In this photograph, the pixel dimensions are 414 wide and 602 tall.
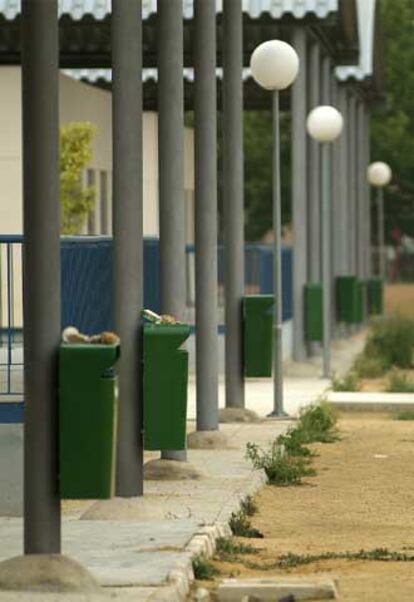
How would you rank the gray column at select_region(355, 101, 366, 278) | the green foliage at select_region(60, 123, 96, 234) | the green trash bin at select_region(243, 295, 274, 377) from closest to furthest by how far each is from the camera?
the green trash bin at select_region(243, 295, 274, 377) < the green foliage at select_region(60, 123, 96, 234) < the gray column at select_region(355, 101, 366, 278)

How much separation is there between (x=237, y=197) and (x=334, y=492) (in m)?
5.60

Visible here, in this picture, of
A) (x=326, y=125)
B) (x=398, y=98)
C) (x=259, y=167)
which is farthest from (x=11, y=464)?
(x=259, y=167)

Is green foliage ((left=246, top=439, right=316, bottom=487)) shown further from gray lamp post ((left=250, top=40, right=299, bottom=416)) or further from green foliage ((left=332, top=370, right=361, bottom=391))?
green foliage ((left=332, top=370, right=361, bottom=391))

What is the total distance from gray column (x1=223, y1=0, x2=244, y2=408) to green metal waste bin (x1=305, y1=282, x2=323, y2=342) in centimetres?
843

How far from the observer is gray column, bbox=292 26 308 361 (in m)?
29.5

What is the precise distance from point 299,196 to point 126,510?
679 inches

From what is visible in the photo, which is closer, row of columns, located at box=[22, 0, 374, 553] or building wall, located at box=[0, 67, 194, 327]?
row of columns, located at box=[22, 0, 374, 553]

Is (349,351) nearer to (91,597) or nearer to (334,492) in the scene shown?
(334,492)

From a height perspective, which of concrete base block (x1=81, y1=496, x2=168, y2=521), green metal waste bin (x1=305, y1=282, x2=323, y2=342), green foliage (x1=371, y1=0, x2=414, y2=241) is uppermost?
green foliage (x1=371, y1=0, x2=414, y2=241)

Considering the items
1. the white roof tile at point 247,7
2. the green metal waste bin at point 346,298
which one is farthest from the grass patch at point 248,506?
the green metal waste bin at point 346,298

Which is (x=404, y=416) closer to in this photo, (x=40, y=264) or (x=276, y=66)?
(x=276, y=66)

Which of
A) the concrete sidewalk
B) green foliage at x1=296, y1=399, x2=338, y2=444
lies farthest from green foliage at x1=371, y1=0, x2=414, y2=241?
the concrete sidewalk

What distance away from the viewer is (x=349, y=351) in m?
34.5

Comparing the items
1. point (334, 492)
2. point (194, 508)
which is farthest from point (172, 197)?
point (194, 508)
